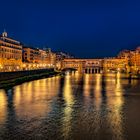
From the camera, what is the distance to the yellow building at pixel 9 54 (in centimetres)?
13999

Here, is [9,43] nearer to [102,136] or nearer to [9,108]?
[9,108]

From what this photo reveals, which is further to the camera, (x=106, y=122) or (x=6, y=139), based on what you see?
(x=106, y=122)

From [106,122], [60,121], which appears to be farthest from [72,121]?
[106,122]

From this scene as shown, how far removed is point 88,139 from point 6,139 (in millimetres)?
4768

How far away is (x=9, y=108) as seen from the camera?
30422 millimetres

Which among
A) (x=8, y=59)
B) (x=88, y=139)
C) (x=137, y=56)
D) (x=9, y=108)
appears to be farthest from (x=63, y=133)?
(x=137, y=56)

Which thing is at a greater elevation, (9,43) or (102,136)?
(9,43)

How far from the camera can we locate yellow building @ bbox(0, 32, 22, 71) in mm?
139988

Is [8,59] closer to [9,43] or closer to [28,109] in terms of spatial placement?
[9,43]

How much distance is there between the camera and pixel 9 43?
153750mm

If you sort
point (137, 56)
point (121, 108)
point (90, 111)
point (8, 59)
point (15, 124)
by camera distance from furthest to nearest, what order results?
point (137, 56), point (8, 59), point (121, 108), point (90, 111), point (15, 124)

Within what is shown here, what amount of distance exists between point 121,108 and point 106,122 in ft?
25.7

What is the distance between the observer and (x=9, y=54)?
A: 151m

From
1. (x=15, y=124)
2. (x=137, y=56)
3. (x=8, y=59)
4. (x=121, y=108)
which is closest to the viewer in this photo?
(x=15, y=124)
